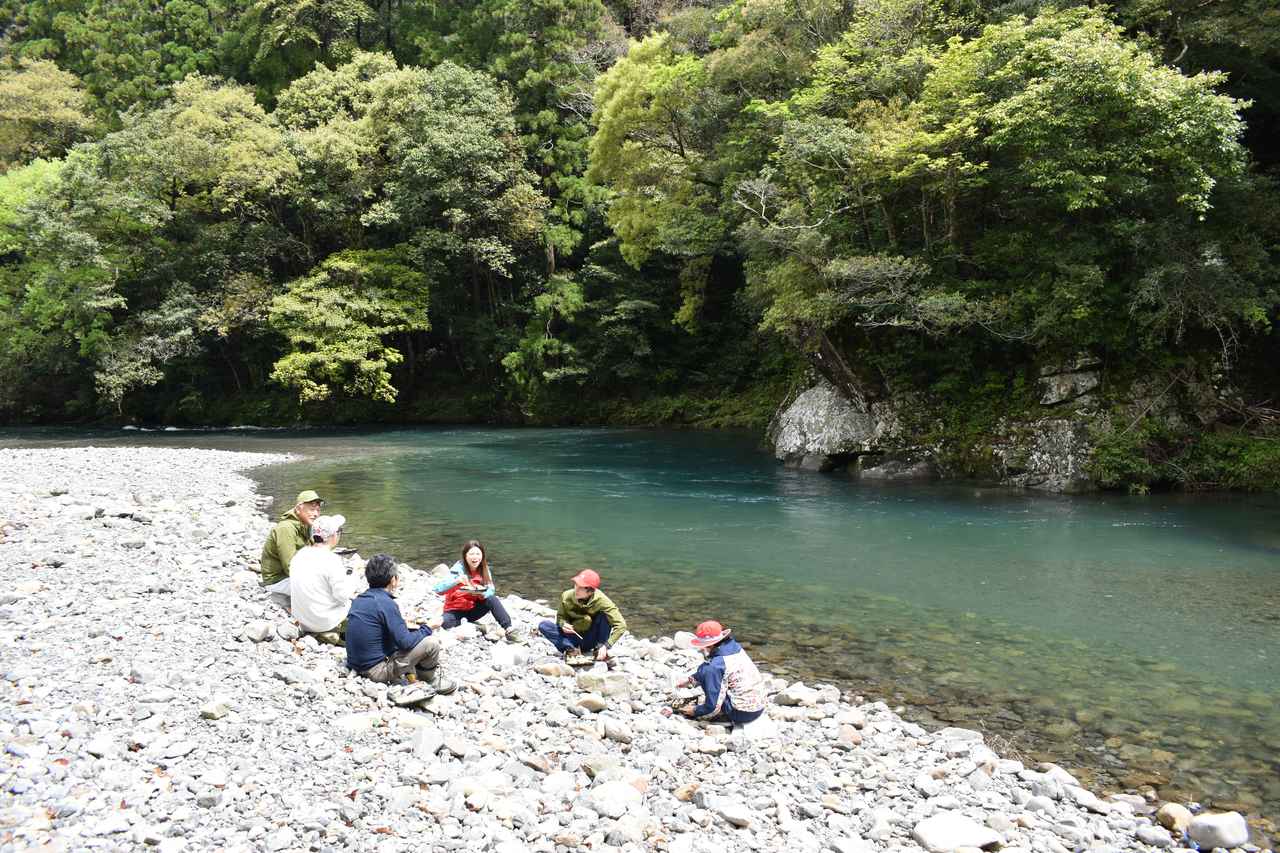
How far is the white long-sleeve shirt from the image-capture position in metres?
7.81

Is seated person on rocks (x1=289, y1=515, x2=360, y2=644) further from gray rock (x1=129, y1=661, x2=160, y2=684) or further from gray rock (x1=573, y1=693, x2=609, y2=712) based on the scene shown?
gray rock (x1=573, y1=693, x2=609, y2=712)

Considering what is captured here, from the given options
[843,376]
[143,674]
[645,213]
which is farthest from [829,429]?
[143,674]

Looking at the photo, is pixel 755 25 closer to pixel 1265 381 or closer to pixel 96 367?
pixel 1265 381

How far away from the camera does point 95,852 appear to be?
4.21 meters

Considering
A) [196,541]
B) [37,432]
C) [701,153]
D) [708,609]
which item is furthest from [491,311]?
[708,609]

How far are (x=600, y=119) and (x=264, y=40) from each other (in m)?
24.7

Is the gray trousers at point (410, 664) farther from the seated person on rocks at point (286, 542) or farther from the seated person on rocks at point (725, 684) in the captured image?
the seated person on rocks at point (286, 542)

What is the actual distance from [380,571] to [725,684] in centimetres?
314

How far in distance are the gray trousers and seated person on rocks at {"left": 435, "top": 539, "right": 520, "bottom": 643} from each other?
175 cm

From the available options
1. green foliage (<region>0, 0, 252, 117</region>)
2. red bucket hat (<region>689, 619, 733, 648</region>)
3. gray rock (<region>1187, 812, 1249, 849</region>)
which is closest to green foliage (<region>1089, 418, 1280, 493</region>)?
gray rock (<region>1187, 812, 1249, 849</region>)

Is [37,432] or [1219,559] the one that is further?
[37,432]

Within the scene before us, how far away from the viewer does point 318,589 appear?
782 cm

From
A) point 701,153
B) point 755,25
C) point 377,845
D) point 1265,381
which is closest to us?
point 377,845

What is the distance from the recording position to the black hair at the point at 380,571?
7.14 meters
